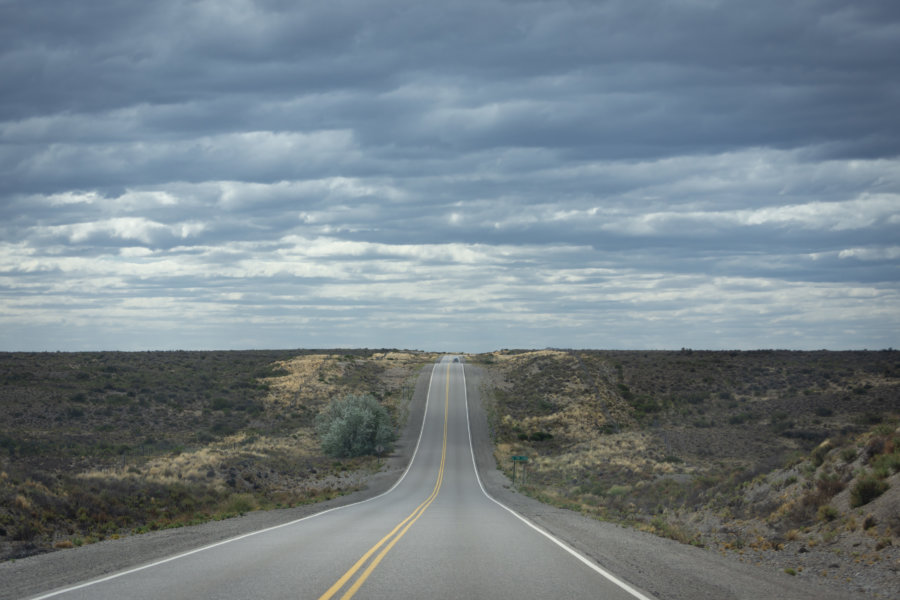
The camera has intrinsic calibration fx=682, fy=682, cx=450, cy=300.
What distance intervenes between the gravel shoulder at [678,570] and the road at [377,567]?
2.05 feet

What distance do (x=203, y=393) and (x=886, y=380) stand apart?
257 feet

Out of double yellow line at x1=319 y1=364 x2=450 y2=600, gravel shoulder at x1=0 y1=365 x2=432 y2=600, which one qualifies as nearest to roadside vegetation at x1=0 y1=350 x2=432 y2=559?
gravel shoulder at x1=0 y1=365 x2=432 y2=600

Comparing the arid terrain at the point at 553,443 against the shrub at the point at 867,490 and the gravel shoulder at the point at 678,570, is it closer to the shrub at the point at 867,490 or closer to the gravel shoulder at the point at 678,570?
the shrub at the point at 867,490

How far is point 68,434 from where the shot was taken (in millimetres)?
58250

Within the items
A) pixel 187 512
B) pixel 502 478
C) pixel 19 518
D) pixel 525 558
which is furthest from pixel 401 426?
pixel 525 558

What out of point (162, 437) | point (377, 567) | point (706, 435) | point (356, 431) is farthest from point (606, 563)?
point (162, 437)

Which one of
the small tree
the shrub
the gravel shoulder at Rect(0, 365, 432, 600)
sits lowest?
the small tree

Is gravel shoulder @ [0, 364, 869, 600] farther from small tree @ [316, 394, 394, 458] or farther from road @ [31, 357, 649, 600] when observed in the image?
small tree @ [316, 394, 394, 458]

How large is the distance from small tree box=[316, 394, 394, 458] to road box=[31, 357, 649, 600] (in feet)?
143

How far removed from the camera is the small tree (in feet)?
209

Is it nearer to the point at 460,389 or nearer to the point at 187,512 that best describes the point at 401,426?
the point at 460,389

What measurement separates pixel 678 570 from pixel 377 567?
5.52 metres

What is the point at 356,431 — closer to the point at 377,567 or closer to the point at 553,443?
the point at 553,443

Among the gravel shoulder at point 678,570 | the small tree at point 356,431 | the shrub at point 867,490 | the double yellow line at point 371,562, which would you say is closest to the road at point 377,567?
the double yellow line at point 371,562
